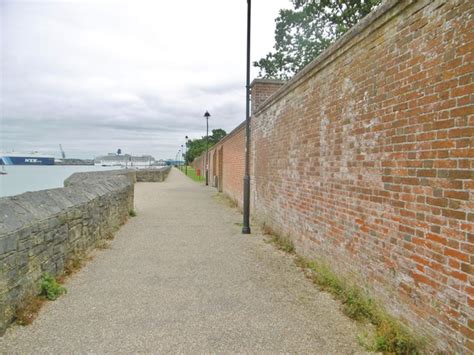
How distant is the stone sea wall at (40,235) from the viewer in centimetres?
307

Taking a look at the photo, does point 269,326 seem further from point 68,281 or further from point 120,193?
point 120,193

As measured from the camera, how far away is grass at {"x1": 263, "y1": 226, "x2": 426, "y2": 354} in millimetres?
2744

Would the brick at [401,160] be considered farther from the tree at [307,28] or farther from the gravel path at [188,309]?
the tree at [307,28]

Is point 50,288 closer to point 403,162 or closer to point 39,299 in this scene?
point 39,299

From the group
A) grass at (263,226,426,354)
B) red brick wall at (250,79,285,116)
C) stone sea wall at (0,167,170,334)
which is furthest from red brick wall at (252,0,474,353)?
red brick wall at (250,79,285,116)

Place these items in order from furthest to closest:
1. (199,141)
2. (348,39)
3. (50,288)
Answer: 1. (199,141)
2. (348,39)
3. (50,288)

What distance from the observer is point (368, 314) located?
133 inches

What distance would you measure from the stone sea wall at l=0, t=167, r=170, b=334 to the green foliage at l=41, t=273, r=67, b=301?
0.28ft

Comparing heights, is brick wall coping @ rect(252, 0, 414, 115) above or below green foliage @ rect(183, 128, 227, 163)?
below

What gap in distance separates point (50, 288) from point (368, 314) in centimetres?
360


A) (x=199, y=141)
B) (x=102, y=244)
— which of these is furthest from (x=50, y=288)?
(x=199, y=141)

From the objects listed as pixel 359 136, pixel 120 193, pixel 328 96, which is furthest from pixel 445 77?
pixel 120 193

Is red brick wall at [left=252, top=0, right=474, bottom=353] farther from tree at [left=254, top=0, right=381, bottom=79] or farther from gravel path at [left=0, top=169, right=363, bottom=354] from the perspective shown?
tree at [left=254, top=0, right=381, bottom=79]

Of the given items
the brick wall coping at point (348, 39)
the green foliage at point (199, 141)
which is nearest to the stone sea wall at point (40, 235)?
the brick wall coping at point (348, 39)
